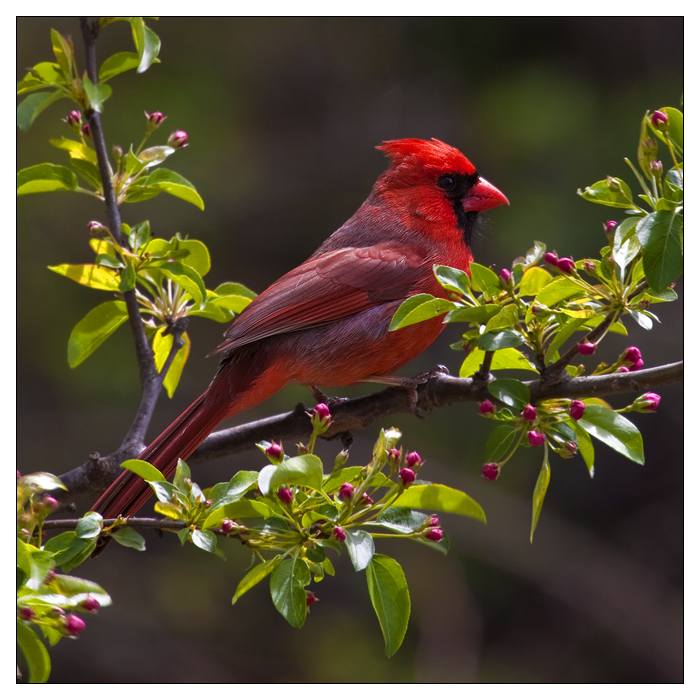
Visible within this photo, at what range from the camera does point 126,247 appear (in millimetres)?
2252

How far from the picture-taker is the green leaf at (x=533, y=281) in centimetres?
166

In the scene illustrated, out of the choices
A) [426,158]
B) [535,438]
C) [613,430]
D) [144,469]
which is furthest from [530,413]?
[426,158]

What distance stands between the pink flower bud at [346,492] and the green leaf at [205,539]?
0.85 feet

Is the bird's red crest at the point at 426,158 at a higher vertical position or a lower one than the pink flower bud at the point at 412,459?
higher

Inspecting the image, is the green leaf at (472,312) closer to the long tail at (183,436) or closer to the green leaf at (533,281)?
the green leaf at (533,281)

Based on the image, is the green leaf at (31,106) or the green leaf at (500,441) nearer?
the green leaf at (500,441)

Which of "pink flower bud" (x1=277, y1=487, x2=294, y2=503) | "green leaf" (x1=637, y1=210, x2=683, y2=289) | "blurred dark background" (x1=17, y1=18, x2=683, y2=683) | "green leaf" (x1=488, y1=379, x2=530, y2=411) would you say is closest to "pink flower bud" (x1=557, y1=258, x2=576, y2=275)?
"green leaf" (x1=637, y1=210, x2=683, y2=289)

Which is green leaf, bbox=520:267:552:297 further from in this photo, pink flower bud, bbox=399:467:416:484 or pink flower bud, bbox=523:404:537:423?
pink flower bud, bbox=399:467:416:484

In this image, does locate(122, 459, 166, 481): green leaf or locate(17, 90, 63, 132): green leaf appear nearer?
locate(122, 459, 166, 481): green leaf

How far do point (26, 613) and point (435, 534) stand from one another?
0.69 metres

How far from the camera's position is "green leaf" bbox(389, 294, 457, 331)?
1585mm

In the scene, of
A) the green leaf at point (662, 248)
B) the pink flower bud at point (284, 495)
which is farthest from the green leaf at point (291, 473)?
the green leaf at point (662, 248)

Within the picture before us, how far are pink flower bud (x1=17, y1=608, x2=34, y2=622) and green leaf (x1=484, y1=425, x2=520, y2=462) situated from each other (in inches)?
35.0

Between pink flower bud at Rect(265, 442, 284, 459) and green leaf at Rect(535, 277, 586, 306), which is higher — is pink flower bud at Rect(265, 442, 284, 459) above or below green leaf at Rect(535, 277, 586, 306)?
below
